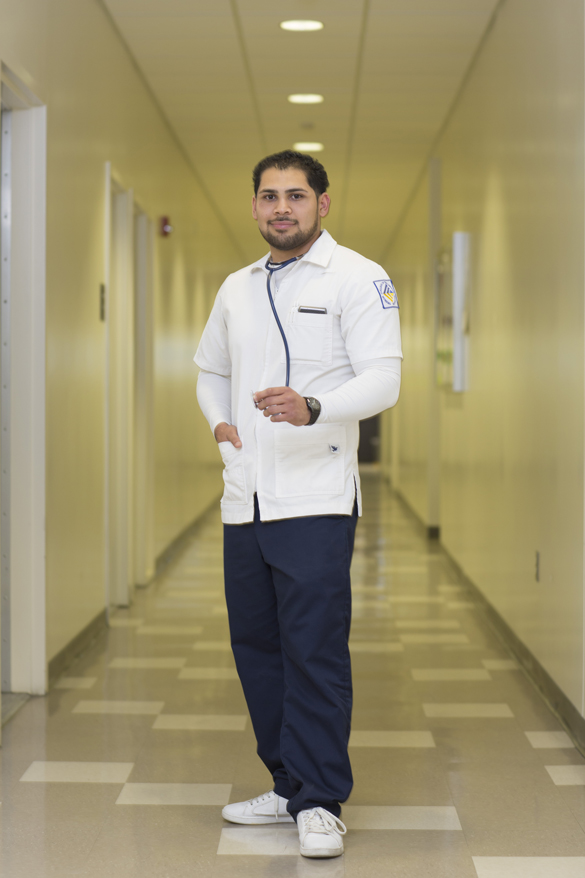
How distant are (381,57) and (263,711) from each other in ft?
13.2

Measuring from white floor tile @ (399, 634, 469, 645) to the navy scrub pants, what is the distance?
7.07 ft

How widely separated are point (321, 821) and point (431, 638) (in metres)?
2.30

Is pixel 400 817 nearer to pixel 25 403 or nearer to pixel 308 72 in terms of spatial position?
pixel 25 403

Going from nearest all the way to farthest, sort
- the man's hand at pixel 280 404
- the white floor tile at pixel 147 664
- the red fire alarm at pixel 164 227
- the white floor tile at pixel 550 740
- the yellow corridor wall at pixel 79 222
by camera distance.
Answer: the man's hand at pixel 280 404 → the white floor tile at pixel 550 740 → the yellow corridor wall at pixel 79 222 → the white floor tile at pixel 147 664 → the red fire alarm at pixel 164 227

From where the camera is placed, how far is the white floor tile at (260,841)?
2.26 meters

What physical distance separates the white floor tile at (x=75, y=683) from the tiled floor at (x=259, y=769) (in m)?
0.01

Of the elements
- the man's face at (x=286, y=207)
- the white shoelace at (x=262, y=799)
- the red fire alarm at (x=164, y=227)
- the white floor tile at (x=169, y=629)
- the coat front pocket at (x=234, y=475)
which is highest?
the red fire alarm at (x=164, y=227)

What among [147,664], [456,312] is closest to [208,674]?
[147,664]

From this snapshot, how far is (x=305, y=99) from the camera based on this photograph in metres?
5.96

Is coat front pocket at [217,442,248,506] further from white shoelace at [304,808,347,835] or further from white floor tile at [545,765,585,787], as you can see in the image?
white floor tile at [545,765,585,787]

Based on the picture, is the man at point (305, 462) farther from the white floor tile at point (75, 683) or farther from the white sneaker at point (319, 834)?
the white floor tile at point (75, 683)

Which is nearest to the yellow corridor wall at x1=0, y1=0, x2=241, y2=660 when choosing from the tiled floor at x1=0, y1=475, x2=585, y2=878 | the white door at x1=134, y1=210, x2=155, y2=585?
the white door at x1=134, y1=210, x2=155, y2=585

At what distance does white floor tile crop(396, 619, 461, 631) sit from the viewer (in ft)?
15.3

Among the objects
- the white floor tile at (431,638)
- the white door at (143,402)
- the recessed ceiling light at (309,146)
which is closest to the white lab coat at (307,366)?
the white floor tile at (431,638)
